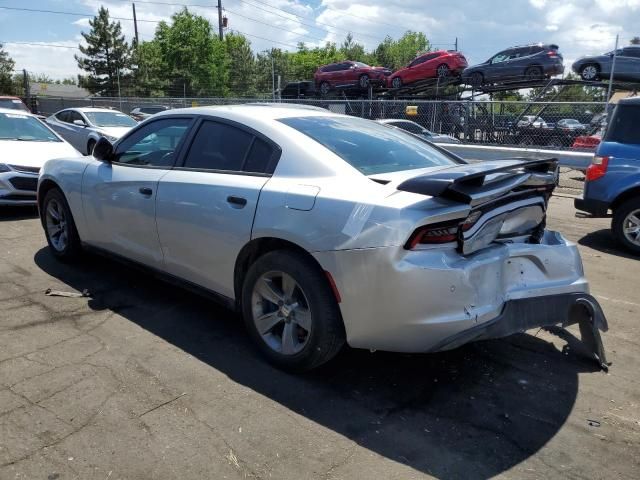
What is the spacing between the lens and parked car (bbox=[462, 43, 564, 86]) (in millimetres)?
18875

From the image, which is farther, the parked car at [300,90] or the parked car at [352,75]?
the parked car at [300,90]

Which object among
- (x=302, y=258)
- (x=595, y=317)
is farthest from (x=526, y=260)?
(x=302, y=258)

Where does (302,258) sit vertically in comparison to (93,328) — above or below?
above

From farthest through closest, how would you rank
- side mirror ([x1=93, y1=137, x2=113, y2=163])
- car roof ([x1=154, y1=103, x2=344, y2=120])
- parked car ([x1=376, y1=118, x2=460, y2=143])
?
parked car ([x1=376, y1=118, x2=460, y2=143]) < side mirror ([x1=93, y1=137, x2=113, y2=163]) < car roof ([x1=154, y1=103, x2=344, y2=120])

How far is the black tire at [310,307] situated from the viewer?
3.00m

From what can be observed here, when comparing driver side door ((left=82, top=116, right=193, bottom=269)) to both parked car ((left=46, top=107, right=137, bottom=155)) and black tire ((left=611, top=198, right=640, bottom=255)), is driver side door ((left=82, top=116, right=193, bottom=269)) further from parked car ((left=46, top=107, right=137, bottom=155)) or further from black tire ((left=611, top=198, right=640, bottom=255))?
parked car ((left=46, top=107, right=137, bottom=155))

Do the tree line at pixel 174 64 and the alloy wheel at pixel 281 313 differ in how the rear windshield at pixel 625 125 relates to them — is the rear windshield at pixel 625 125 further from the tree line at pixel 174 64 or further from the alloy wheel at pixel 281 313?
the tree line at pixel 174 64

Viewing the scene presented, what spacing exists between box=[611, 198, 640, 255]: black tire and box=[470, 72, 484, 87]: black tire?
49.3 ft

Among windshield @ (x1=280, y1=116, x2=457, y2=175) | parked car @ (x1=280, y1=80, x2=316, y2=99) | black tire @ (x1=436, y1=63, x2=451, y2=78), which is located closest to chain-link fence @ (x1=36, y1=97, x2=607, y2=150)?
black tire @ (x1=436, y1=63, x2=451, y2=78)

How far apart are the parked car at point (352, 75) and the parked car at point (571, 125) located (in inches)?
450

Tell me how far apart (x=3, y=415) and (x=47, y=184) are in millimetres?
3127

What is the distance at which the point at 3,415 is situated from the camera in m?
2.82

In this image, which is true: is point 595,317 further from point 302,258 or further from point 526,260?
point 302,258

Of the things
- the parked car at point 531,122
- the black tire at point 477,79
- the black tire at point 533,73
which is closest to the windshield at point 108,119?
the parked car at point 531,122
